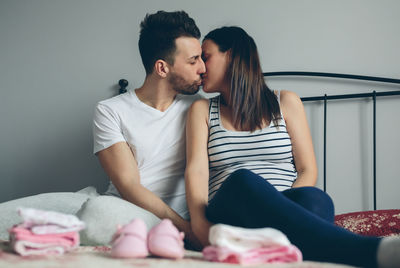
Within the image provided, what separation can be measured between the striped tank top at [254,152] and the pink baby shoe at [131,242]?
1.91ft

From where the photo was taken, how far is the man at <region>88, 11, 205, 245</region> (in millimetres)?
1603

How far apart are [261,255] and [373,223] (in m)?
0.63

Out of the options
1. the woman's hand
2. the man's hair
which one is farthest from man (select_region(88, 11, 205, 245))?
the woman's hand

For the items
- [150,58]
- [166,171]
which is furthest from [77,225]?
[150,58]

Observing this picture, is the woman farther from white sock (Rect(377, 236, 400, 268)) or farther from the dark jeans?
white sock (Rect(377, 236, 400, 268))

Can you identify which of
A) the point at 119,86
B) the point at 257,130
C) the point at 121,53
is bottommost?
the point at 257,130

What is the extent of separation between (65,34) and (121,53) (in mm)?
365

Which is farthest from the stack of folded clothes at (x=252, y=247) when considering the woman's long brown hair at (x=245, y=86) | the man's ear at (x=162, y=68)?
the man's ear at (x=162, y=68)

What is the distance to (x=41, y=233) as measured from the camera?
3.00ft

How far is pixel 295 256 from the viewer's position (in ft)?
2.81

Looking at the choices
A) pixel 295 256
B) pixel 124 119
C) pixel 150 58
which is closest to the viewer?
pixel 295 256

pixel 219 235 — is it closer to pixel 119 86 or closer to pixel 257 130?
pixel 257 130

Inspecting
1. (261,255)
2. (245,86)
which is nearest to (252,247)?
(261,255)

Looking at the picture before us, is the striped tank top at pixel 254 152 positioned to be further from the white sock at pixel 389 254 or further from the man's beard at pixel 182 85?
the white sock at pixel 389 254
